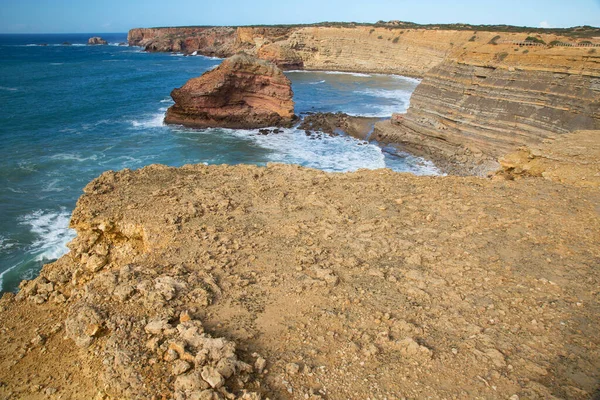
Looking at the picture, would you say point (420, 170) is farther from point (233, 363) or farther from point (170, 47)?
point (170, 47)

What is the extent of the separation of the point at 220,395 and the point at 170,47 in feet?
373

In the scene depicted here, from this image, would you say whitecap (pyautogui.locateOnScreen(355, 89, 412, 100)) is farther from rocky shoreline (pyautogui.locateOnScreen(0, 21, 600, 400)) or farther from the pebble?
the pebble

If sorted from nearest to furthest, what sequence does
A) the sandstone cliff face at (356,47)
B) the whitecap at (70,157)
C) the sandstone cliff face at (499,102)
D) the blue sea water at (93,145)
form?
the blue sea water at (93,145) → the sandstone cliff face at (499,102) → the whitecap at (70,157) → the sandstone cliff face at (356,47)

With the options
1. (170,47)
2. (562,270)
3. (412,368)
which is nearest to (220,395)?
(412,368)

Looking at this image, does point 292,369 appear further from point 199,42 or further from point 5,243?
point 199,42

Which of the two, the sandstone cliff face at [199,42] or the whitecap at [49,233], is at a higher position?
the sandstone cliff face at [199,42]

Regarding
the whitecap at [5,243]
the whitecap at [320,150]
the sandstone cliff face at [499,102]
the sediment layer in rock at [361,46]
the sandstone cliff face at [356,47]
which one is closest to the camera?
the whitecap at [5,243]

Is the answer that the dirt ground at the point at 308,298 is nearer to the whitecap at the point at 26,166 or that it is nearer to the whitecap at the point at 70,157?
the whitecap at the point at 26,166

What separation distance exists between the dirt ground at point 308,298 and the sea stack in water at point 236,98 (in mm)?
23430

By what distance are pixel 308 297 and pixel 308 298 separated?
22mm

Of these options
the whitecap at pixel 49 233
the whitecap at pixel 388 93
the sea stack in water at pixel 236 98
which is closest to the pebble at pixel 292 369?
the whitecap at pixel 49 233

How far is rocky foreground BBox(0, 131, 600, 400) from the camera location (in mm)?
4051

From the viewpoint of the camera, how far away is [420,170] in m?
22.0

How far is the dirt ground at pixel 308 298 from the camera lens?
4.05 m
